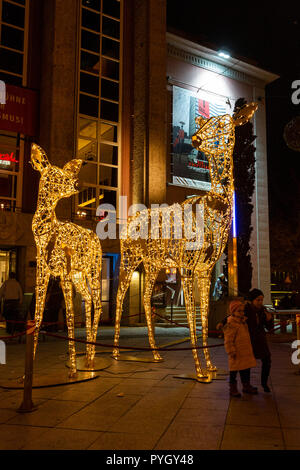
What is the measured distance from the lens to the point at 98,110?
54.7 ft

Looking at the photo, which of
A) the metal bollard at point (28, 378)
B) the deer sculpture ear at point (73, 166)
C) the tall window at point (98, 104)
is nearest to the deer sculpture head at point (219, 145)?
the deer sculpture ear at point (73, 166)

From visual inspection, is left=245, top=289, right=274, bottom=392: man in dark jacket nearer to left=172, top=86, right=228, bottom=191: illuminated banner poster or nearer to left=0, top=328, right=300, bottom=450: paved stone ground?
left=0, top=328, right=300, bottom=450: paved stone ground

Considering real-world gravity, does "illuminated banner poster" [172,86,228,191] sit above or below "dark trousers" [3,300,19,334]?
above

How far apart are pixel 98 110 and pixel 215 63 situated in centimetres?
825

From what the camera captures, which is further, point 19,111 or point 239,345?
point 19,111

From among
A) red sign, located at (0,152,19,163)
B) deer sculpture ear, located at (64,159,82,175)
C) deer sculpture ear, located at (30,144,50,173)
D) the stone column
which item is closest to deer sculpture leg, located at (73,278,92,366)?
deer sculpture ear, located at (64,159,82,175)

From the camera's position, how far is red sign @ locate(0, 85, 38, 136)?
1462 cm

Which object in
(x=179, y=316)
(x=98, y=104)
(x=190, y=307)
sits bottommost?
(x=179, y=316)

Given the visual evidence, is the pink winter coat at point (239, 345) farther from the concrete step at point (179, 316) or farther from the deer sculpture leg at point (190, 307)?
the concrete step at point (179, 316)

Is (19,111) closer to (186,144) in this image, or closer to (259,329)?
(186,144)

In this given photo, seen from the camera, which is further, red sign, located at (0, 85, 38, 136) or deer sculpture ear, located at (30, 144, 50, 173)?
red sign, located at (0, 85, 38, 136)

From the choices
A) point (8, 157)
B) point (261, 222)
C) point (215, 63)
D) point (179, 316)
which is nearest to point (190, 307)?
point (179, 316)

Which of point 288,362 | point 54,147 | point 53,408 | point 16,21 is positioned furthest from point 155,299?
point 16,21

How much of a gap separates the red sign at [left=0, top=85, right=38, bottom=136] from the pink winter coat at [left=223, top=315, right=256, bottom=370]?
1205 centimetres
